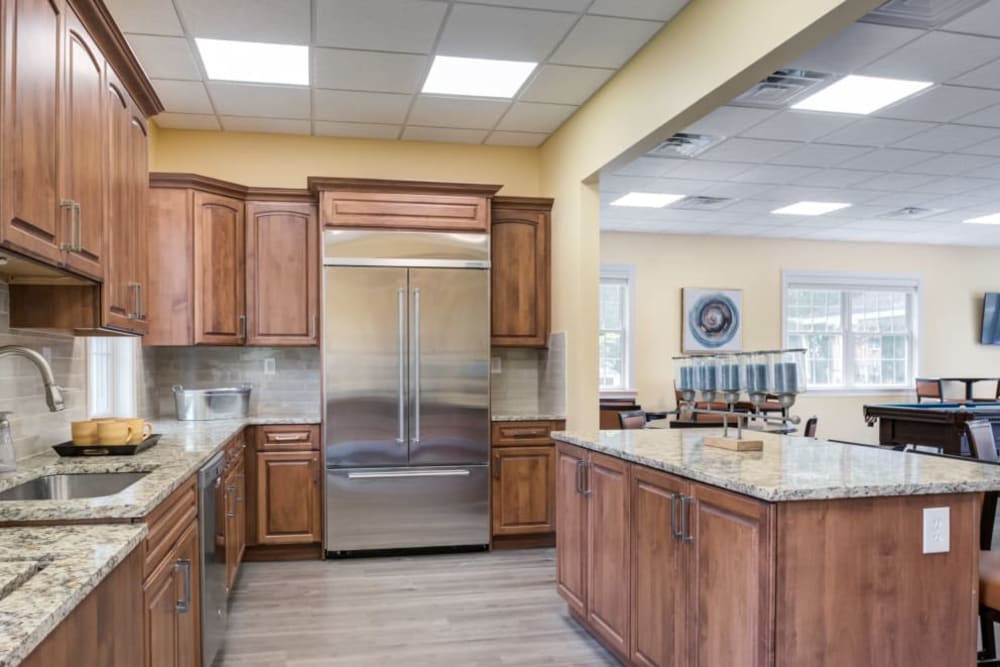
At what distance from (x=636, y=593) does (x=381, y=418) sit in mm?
2350

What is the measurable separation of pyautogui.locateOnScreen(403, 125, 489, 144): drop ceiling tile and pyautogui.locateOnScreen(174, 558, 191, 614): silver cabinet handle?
3.40 m

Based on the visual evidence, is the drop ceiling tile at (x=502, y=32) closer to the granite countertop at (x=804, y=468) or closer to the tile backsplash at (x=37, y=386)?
the granite countertop at (x=804, y=468)

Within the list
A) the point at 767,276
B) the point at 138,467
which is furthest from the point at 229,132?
the point at 767,276

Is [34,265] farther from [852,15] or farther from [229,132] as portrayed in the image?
[229,132]

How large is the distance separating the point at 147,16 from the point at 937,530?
3743 millimetres

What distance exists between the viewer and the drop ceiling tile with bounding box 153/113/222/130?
482cm

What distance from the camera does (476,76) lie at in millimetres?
4180

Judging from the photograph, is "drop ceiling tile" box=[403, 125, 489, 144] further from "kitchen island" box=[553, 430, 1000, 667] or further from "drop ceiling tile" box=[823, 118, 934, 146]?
"kitchen island" box=[553, 430, 1000, 667]

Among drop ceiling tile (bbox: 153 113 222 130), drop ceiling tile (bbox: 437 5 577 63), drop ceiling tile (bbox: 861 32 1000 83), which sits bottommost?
drop ceiling tile (bbox: 861 32 1000 83)

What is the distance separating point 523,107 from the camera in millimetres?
4648

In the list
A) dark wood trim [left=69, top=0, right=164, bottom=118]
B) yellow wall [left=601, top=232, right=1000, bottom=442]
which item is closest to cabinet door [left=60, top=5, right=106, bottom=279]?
dark wood trim [left=69, top=0, right=164, bottom=118]

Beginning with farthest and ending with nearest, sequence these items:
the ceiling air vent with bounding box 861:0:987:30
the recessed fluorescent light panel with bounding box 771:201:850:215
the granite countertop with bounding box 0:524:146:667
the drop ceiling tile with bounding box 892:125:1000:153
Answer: the recessed fluorescent light panel with bounding box 771:201:850:215 < the drop ceiling tile with bounding box 892:125:1000:153 < the ceiling air vent with bounding box 861:0:987:30 < the granite countertop with bounding box 0:524:146:667

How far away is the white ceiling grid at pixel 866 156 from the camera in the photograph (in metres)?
3.61

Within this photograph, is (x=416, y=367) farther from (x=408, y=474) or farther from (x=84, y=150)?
(x=84, y=150)
